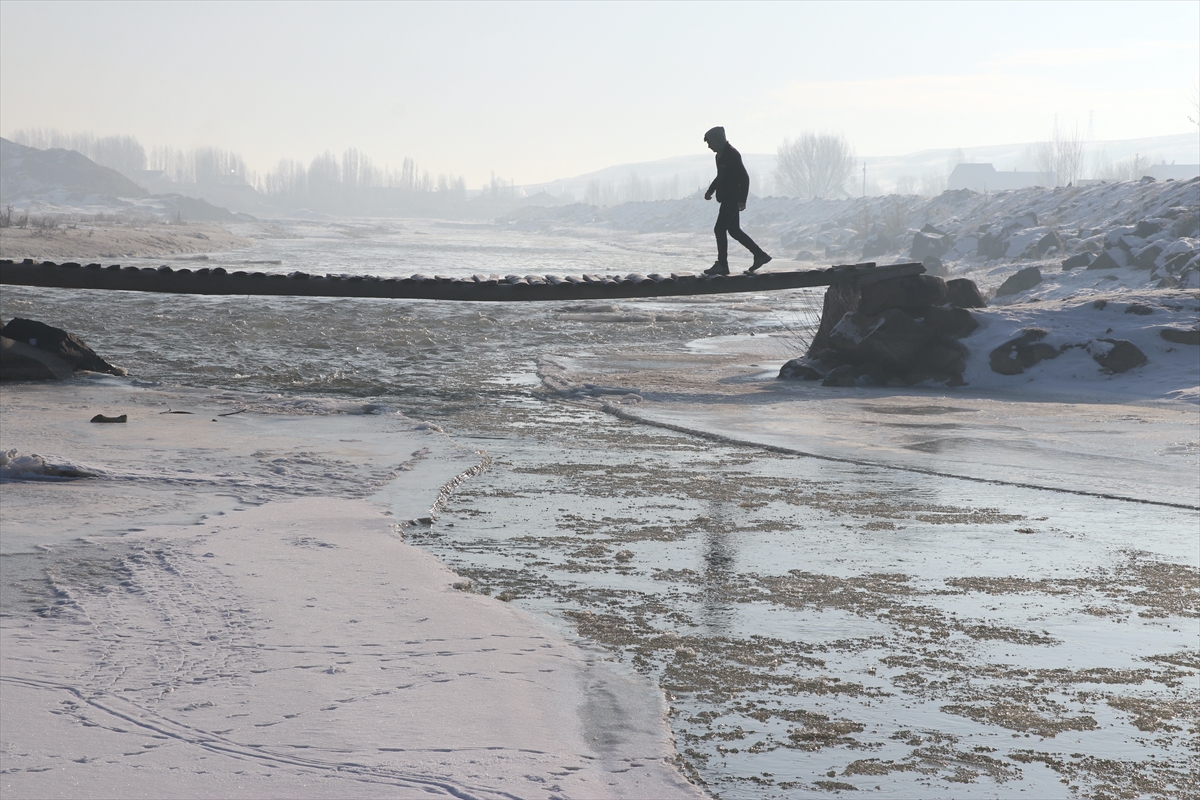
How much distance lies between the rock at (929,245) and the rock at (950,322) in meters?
35.6

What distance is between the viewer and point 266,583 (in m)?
4.91

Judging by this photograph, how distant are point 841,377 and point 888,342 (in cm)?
82

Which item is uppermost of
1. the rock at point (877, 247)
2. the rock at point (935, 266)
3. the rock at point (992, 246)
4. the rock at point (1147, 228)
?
the rock at point (877, 247)

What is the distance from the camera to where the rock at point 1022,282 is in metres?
28.7

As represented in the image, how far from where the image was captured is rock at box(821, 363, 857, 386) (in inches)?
538

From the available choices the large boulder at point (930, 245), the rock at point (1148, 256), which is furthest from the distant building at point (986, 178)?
the rock at point (1148, 256)

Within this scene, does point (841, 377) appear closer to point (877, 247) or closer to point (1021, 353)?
point (1021, 353)

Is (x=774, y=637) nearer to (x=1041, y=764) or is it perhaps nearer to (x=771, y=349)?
(x=1041, y=764)

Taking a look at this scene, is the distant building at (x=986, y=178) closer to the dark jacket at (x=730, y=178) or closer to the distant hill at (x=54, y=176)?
the distant hill at (x=54, y=176)

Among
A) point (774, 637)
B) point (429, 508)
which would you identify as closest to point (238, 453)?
point (429, 508)

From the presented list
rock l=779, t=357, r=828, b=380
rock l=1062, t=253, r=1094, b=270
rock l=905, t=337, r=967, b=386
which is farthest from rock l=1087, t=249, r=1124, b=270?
rock l=779, t=357, r=828, b=380

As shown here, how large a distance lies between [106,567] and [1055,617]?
435 cm

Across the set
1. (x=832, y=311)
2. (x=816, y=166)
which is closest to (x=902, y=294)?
(x=832, y=311)

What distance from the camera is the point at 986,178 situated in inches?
6058
